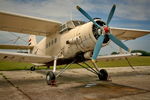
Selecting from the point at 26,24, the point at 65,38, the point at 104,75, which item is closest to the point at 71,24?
the point at 65,38

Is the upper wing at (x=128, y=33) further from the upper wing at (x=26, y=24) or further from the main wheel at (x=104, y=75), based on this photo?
the upper wing at (x=26, y=24)

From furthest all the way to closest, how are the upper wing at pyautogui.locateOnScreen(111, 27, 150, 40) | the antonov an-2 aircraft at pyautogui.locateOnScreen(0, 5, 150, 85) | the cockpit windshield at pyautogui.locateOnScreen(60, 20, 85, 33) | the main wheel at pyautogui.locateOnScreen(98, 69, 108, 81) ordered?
the upper wing at pyautogui.locateOnScreen(111, 27, 150, 40), the main wheel at pyautogui.locateOnScreen(98, 69, 108, 81), the cockpit windshield at pyautogui.locateOnScreen(60, 20, 85, 33), the antonov an-2 aircraft at pyautogui.locateOnScreen(0, 5, 150, 85)

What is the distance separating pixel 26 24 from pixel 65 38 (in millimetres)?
2789

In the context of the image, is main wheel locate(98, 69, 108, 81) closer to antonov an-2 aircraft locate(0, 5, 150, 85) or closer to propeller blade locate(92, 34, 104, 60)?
antonov an-2 aircraft locate(0, 5, 150, 85)

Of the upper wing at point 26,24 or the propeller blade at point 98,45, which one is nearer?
the propeller blade at point 98,45

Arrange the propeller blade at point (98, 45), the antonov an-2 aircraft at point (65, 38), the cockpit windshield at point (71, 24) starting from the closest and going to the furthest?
the propeller blade at point (98, 45) < the antonov an-2 aircraft at point (65, 38) < the cockpit windshield at point (71, 24)

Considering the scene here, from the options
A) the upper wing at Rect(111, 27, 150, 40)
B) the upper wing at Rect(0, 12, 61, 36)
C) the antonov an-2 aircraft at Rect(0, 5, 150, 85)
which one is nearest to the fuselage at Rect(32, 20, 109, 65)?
the antonov an-2 aircraft at Rect(0, 5, 150, 85)

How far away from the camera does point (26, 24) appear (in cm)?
961

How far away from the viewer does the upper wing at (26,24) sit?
28.4 ft

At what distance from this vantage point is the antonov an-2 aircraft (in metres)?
6.88

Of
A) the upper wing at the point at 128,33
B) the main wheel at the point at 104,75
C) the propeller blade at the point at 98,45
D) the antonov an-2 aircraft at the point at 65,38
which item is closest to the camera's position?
the propeller blade at the point at 98,45

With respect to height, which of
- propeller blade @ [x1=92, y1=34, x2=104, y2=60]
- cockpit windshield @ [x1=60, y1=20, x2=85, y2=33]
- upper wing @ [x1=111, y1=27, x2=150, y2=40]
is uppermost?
upper wing @ [x1=111, y1=27, x2=150, y2=40]

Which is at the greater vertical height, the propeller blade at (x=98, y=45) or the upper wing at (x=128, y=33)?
the upper wing at (x=128, y=33)

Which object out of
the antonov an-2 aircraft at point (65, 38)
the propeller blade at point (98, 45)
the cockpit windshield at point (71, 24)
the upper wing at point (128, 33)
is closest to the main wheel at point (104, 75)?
the antonov an-2 aircraft at point (65, 38)
